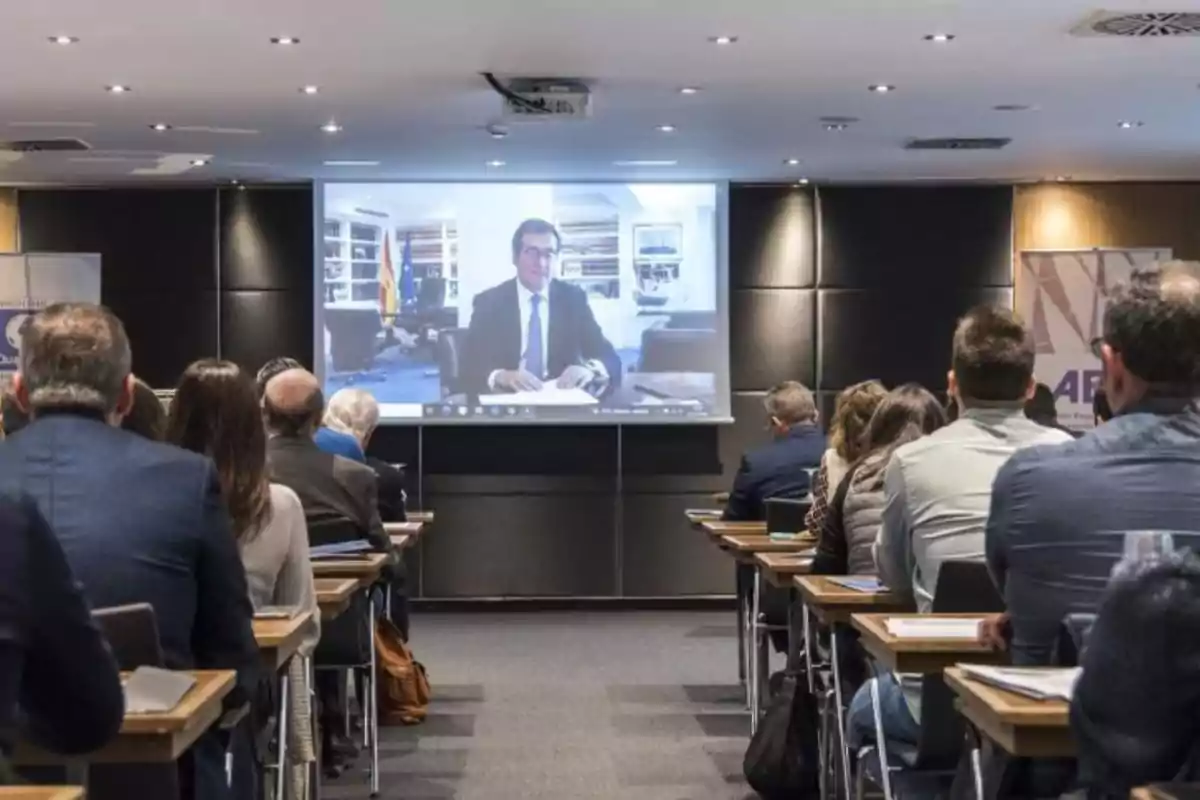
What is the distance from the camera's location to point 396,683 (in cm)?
599

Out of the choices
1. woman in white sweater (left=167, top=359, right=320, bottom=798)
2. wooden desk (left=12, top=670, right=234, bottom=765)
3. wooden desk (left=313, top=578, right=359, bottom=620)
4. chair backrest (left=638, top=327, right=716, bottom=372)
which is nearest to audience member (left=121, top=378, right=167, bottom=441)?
woman in white sweater (left=167, top=359, right=320, bottom=798)

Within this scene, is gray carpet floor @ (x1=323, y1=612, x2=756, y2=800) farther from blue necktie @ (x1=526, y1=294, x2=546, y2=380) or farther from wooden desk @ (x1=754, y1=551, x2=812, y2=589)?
blue necktie @ (x1=526, y1=294, x2=546, y2=380)

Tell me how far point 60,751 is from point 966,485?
199 cm

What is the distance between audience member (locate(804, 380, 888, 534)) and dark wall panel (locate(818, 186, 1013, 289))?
15.2 feet

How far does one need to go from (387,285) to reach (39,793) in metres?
7.88

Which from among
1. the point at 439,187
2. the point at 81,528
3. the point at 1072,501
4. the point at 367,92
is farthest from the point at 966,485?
the point at 439,187

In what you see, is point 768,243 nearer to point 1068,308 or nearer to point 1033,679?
point 1068,308

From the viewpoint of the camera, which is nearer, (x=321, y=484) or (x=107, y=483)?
(x=107, y=483)

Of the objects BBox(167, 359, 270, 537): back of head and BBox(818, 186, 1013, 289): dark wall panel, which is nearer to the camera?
BBox(167, 359, 270, 537): back of head

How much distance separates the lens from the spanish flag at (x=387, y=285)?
9491mm

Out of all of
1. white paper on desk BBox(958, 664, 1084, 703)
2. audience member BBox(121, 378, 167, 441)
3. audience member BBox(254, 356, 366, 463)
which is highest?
audience member BBox(121, 378, 167, 441)

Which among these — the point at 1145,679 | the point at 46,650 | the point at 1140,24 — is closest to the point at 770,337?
the point at 1140,24

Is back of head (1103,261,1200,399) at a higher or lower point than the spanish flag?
lower

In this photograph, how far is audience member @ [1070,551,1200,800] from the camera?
1752mm
